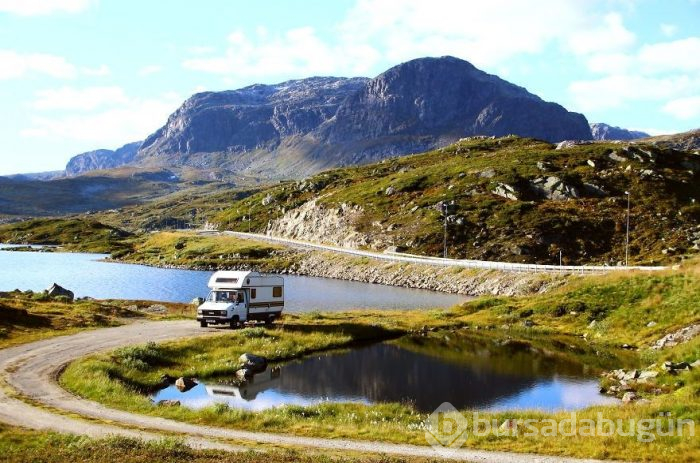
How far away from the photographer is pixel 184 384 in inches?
1435

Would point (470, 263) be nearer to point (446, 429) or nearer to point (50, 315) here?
point (50, 315)

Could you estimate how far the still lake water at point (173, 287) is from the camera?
8975 centimetres

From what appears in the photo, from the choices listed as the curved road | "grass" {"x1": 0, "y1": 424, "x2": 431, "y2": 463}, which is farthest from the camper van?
"grass" {"x1": 0, "y1": 424, "x2": 431, "y2": 463}

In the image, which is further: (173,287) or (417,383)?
(173,287)

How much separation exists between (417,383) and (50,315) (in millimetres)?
36606

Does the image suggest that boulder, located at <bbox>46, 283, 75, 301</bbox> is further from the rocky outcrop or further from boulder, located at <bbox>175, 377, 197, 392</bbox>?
the rocky outcrop

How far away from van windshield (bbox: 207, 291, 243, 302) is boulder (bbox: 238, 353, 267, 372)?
1017 cm

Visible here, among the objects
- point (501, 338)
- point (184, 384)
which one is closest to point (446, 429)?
point (184, 384)

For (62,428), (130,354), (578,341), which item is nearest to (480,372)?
(578,341)

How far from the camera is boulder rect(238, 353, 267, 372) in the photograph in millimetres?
41375

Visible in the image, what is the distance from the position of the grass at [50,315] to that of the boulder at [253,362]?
55.7ft

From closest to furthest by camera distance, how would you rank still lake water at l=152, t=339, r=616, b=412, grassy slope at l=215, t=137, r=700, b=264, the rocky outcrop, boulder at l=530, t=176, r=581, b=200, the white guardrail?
still lake water at l=152, t=339, r=616, b=412 < the white guardrail < grassy slope at l=215, t=137, r=700, b=264 < boulder at l=530, t=176, r=581, b=200 < the rocky outcrop

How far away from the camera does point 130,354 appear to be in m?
39.8

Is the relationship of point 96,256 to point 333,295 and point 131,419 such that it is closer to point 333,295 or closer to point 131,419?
point 333,295
